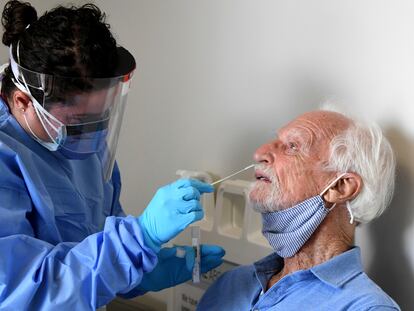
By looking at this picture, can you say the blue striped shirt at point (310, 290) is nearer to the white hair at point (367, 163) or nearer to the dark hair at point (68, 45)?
the white hair at point (367, 163)

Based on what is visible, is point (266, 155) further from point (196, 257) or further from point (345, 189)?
point (196, 257)

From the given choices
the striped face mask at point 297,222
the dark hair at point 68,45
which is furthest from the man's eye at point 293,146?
the dark hair at point 68,45

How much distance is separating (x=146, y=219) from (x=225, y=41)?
776 millimetres

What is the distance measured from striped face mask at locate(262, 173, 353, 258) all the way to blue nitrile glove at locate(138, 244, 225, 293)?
0.27 metres

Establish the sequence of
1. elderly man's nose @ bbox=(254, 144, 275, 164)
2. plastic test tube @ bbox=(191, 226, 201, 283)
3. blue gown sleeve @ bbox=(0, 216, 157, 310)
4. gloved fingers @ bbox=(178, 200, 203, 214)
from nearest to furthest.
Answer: blue gown sleeve @ bbox=(0, 216, 157, 310) < gloved fingers @ bbox=(178, 200, 203, 214) < elderly man's nose @ bbox=(254, 144, 275, 164) < plastic test tube @ bbox=(191, 226, 201, 283)

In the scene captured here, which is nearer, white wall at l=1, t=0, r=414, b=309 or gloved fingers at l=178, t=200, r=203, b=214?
gloved fingers at l=178, t=200, r=203, b=214

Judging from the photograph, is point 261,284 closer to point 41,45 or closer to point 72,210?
point 72,210

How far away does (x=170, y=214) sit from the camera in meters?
1.13

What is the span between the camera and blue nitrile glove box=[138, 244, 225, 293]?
1432 millimetres

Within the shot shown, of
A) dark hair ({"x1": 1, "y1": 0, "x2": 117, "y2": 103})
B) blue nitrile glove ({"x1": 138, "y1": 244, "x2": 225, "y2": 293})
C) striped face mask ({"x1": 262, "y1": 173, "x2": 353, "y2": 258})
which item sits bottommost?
blue nitrile glove ({"x1": 138, "y1": 244, "x2": 225, "y2": 293})

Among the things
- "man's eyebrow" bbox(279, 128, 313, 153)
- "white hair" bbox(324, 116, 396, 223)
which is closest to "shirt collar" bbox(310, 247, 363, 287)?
"white hair" bbox(324, 116, 396, 223)

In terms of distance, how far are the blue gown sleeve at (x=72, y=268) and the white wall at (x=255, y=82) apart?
25.7 inches

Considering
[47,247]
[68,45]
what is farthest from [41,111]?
[47,247]

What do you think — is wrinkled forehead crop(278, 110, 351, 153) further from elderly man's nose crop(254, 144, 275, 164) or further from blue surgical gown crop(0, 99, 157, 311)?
blue surgical gown crop(0, 99, 157, 311)
